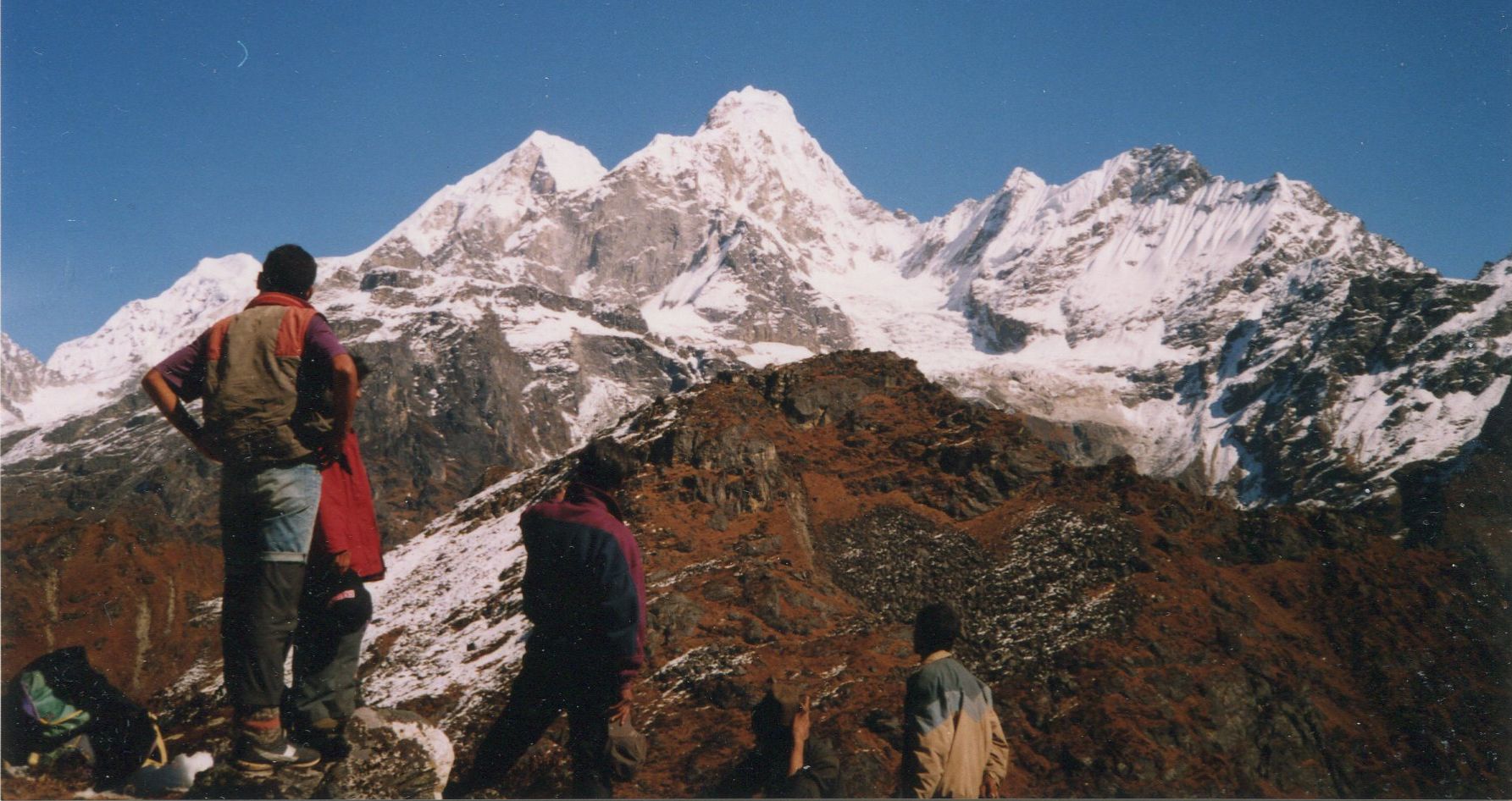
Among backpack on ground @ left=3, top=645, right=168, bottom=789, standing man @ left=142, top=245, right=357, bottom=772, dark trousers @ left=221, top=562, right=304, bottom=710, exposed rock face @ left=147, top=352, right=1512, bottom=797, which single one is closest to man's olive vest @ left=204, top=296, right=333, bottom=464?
standing man @ left=142, top=245, right=357, bottom=772

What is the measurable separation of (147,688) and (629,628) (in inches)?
1248

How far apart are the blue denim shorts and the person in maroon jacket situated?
21cm

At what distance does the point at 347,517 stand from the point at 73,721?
9.88 feet

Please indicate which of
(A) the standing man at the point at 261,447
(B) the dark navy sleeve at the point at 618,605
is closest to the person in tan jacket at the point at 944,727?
(B) the dark navy sleeve at the point at 618,605

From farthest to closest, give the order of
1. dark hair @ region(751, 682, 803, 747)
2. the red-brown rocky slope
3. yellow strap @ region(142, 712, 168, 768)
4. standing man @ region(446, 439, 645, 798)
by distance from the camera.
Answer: the red-brown rocky slope < yellow strap @ region(142, 712, 168, 768) < dark hair @ region(751, 682, 803, 747) < standing man @ region(446, 439, 645, 798)

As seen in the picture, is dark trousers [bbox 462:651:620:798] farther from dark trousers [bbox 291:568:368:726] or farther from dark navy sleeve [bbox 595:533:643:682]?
dark trousers [bbox 291:568:368:726]

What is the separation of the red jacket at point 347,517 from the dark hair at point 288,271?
2.99ft

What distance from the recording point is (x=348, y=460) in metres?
5.84

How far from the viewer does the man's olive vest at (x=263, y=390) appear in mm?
5426

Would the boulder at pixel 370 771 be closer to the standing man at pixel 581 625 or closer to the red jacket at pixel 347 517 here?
the standing man at pixel 581 625

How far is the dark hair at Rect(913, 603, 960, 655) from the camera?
604cm

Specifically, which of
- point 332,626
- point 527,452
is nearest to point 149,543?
point 332,626

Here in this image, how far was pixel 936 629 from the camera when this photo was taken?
239 inches

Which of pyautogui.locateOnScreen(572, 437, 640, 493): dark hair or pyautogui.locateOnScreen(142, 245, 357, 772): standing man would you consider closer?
pyautogui.locateOnScreen(142, 245, 357, 772): standing man
